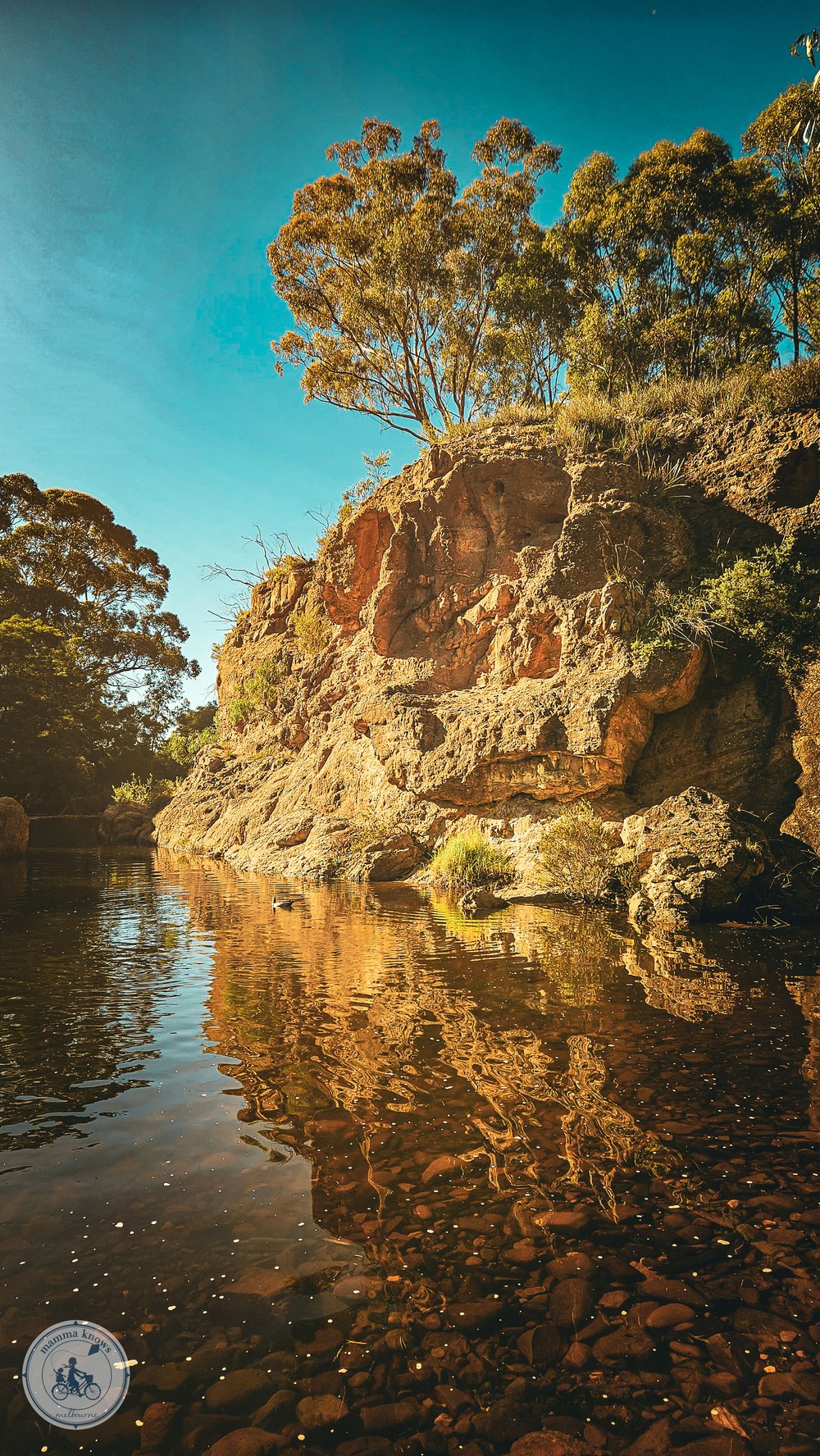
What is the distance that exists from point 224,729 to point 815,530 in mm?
23852

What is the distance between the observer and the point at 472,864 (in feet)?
49.1

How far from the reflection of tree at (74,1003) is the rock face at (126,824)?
20.0 meters

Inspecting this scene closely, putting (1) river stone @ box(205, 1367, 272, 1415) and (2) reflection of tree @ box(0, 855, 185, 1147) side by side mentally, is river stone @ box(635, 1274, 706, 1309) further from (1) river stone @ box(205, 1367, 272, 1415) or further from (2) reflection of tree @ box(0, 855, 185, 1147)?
(2) reflection of tree @ box(0, 855, 185, 1147)

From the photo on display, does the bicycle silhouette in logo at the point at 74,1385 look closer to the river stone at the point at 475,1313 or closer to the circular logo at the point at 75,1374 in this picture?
the circular logo at the point at 75,1374

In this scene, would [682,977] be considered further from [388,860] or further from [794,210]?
[794,210]

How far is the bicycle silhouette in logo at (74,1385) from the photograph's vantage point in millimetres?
2143

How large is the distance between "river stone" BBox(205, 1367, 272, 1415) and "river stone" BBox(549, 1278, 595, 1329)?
101cm

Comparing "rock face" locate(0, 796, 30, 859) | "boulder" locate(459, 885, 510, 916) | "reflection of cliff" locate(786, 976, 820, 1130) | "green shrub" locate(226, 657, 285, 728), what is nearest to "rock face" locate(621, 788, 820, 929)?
"boulder" locate(459, 885, 510, 916)

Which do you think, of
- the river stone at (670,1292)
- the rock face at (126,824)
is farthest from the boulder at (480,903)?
the rock face at (126,824)

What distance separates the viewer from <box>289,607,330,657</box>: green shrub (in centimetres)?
2638

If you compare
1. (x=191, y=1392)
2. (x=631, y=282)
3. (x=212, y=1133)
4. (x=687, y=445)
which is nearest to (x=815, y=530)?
(x=687, y=445)

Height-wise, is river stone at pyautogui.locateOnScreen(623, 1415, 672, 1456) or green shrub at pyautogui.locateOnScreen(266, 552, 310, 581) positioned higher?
green shrub at pyautogui.locateOnScreen(266, 552, 310, 581)

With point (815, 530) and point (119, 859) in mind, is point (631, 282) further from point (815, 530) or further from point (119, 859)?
point (119, 859)

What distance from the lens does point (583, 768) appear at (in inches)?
579
